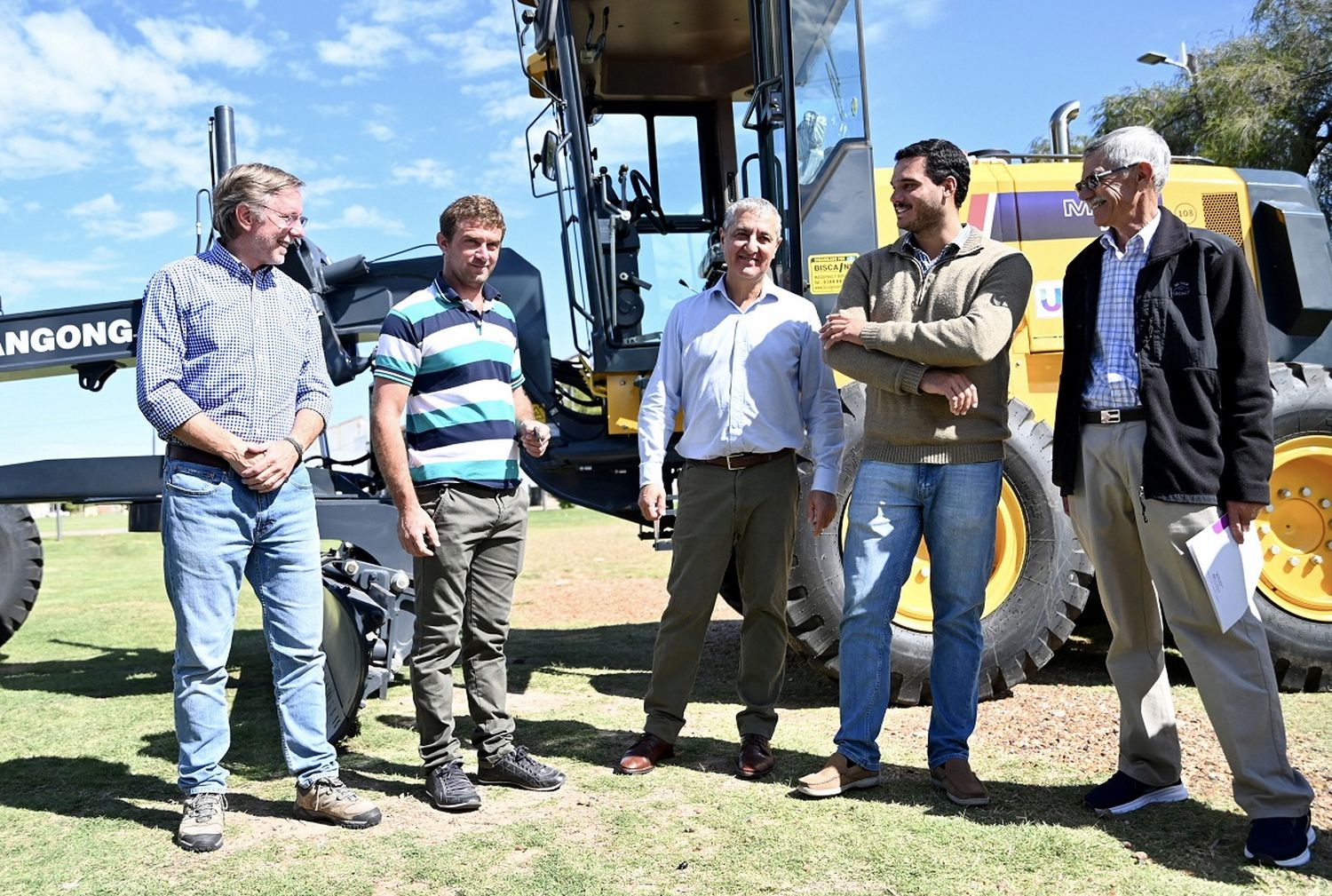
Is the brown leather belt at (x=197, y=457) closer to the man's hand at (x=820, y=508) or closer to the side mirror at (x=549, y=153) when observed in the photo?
the man's hand at (x=820, y=508)

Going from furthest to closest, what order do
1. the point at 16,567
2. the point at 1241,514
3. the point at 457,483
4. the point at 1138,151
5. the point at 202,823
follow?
the point at 16,567 → the point at 457,483 → the point at 202,823 → the point at 1138,151 → the point at 1241,514

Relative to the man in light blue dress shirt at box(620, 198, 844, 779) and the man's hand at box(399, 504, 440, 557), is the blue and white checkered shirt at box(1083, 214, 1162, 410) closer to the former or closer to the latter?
the man in light blue dress shirt at box(620, 198, 844, 779)

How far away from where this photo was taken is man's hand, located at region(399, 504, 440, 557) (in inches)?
143

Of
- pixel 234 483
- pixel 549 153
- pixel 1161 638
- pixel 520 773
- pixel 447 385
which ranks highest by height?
pixel 549 153

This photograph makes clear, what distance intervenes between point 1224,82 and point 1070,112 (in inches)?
544

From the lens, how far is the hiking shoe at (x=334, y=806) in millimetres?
3580

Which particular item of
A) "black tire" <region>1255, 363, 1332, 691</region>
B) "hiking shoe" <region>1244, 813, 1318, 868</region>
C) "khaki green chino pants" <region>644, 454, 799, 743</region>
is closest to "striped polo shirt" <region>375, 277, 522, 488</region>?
"khaki green chino pants" <region>644, 454, 799, 743</region>

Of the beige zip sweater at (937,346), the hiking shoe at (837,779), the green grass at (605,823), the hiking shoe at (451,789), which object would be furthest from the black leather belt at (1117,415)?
the hiking shoe at (451,789)

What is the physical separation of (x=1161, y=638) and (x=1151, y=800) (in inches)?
19.8

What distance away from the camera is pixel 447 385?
12.6 ft

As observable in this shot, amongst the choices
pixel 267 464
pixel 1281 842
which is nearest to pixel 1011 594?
pixel 1281 842

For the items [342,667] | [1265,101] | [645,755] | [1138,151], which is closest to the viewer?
[1138,151]

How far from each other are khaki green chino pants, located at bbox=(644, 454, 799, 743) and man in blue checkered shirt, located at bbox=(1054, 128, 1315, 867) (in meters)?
1.00

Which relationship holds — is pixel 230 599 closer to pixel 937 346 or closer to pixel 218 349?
pixel 218 349
